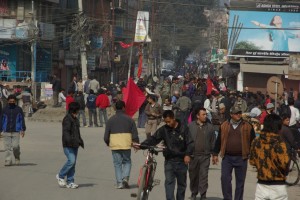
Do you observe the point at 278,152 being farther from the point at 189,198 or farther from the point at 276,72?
the point at 276,72

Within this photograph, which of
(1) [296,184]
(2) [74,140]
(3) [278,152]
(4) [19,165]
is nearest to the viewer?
(3) [278,152]

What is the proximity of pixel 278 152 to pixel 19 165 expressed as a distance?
1010cm

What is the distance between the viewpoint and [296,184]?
16.6 metres

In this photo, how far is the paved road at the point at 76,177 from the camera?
45.2 feet

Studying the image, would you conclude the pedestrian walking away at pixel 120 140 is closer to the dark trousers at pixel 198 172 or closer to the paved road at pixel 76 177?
the paved road at pixel 76 177

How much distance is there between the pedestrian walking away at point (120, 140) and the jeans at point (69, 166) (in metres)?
0.65

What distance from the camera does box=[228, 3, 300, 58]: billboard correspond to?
195 feet

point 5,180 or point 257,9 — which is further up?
point 257,9

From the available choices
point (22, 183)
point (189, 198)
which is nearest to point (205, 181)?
point (189, 198)

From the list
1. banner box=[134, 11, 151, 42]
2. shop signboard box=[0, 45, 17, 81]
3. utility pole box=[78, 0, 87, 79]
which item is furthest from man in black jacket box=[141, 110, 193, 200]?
banner box=[134, 11, 151, 42]

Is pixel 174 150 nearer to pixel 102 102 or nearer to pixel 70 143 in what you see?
pixel 70 143

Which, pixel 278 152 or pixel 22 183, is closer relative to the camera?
pixel 278 152

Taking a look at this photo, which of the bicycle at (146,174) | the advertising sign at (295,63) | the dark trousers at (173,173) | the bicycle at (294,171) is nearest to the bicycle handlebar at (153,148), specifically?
the bicycle at (146,174)

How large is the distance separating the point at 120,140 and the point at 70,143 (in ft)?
3.02
